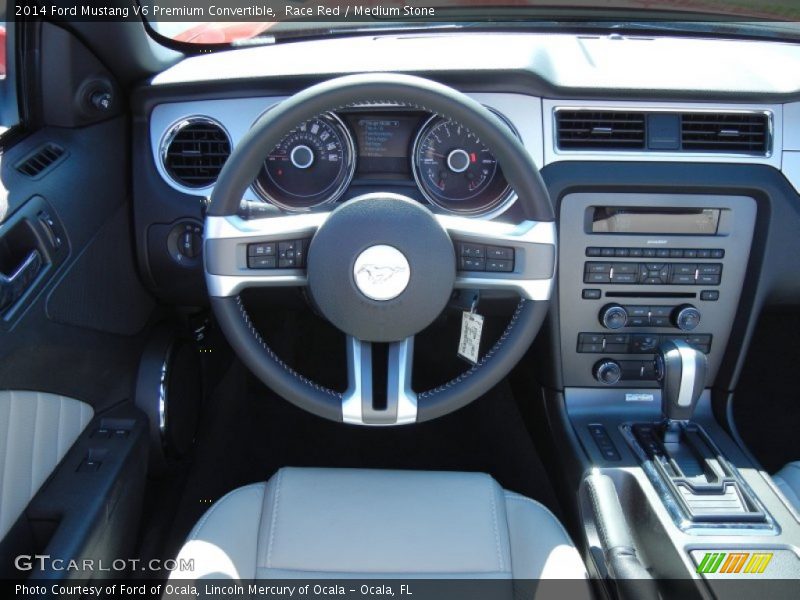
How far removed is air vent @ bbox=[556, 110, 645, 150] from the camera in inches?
70.7

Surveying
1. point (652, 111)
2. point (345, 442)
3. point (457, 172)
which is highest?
→ point (652, 111)

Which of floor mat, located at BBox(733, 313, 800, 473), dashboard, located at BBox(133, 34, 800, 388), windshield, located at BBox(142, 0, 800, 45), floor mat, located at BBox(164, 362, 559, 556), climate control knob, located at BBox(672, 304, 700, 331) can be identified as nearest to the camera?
dashboard, located at BBox(133, 34, 800, 388)

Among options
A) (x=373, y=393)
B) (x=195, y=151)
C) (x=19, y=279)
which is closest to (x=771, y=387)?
(x=373, y=393)

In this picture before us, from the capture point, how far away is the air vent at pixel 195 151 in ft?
6.02

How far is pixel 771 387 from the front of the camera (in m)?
2.53

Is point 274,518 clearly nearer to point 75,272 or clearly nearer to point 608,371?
point 75,272

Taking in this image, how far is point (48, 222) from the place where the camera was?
63.7 inches

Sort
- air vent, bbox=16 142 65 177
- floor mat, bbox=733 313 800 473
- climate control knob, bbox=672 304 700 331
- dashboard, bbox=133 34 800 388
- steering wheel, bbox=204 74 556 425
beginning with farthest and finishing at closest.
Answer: floor mat, bbox=733 313 800 473 → climate control knob, bbox=672 304 700 331 → dashboard, bbox=133 34 800 388 → air vent, bbox=16 142 65 177 → steering wheel, bbox=204 74 556 425

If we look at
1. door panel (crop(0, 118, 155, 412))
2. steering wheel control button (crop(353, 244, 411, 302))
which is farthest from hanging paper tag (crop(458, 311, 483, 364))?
door panel (crop(0, 118, 155, 412))

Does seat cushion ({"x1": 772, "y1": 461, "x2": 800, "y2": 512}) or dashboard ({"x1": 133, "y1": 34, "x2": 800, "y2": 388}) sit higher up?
dashboard ({"x1": 133, "y1": 34, "x2": 800, "y2": 388})

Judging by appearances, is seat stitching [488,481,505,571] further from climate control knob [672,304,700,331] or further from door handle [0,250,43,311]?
→ door handle [0,250,43,311]

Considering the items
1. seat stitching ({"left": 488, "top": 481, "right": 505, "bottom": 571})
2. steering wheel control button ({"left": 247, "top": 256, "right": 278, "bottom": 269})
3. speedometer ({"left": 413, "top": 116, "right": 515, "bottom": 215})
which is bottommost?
seat stitching ({"left": 488, "top": 481, "right": 505, "bottom": 571})

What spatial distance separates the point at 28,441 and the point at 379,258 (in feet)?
2.61

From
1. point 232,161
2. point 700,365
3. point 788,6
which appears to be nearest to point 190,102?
point 232,161
